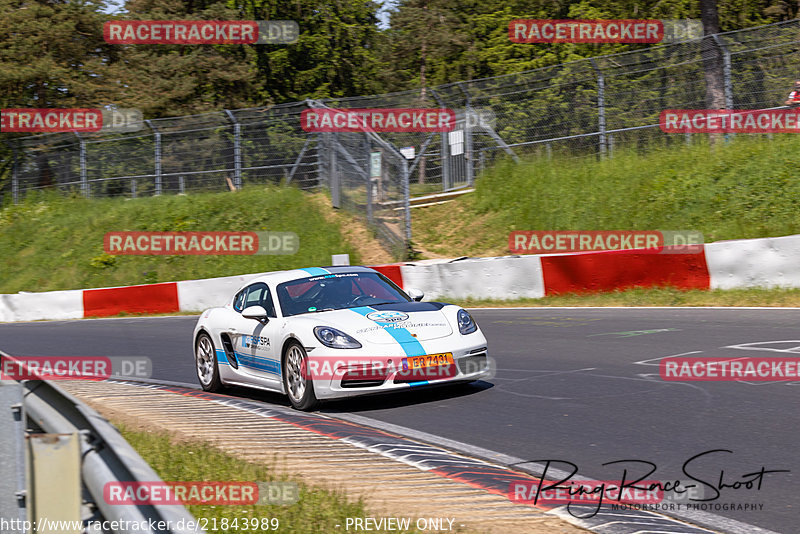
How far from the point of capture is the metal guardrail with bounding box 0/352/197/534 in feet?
9.32

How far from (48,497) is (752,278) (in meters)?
13.0

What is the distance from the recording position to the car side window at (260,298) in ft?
30.9

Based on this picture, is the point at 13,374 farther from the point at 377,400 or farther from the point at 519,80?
the point at 519,80

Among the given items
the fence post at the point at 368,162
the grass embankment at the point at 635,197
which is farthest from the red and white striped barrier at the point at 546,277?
the fence post at the point at 368,162

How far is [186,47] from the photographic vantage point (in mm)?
45906

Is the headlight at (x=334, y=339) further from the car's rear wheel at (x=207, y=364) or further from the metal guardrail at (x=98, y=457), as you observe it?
the metal guardrail at (x=98, y=457)

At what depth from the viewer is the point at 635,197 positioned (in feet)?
69.7

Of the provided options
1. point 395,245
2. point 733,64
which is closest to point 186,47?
point 395,245

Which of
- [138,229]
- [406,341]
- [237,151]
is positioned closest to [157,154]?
[138,229]

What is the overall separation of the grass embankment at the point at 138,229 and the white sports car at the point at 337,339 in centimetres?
1344

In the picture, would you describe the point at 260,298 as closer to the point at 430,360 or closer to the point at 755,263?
the point at 430,360

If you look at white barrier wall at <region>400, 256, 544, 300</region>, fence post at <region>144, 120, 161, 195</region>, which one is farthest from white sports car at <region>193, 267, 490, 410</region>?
fence post at <region>144, 120, 161, 195</region>

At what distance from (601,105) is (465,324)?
560 inches

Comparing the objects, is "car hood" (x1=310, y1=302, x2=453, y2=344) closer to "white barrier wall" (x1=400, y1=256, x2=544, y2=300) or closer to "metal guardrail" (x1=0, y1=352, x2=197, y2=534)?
"metal guardrail" (x1=0, y1=352, x2=197, y2=534)
